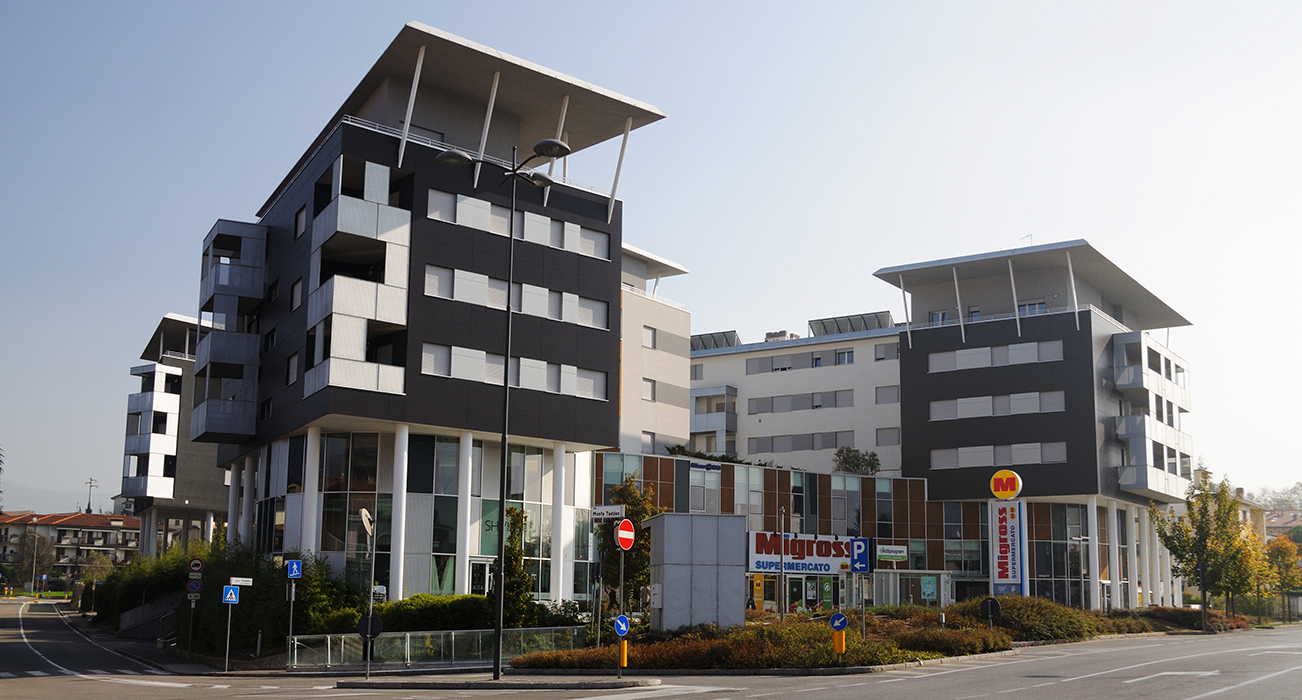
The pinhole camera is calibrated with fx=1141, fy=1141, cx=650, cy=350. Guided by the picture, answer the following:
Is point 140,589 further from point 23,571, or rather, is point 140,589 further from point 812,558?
point 23,571

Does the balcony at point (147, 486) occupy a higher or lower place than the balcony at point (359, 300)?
lower

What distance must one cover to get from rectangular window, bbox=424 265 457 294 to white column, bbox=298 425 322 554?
21.8 ft

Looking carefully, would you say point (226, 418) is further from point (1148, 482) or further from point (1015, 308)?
point (1148, 482)

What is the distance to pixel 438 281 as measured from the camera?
141 ft

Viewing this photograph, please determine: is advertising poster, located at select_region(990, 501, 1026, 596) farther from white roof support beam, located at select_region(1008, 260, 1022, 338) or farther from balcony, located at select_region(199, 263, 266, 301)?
balcony, located at select_region(199, 263, 266, 301)

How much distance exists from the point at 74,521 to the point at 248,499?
6037 inches

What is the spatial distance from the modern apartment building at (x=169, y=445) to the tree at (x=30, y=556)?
87.3 m

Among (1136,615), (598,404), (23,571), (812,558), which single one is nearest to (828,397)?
(812,558)

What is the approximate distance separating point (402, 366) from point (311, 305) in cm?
443

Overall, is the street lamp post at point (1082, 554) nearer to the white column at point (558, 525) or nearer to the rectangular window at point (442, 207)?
the white column at point (558, 525)

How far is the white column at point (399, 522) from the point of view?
4078 cm

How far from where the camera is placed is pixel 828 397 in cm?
7994

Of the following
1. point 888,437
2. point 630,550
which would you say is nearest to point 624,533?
point 630,550

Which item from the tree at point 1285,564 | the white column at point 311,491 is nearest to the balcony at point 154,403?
the white column at point 311,491
